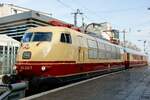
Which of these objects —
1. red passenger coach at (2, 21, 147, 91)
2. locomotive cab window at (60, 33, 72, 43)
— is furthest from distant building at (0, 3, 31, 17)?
locomotive cab window at (60, 33, 72, 43)

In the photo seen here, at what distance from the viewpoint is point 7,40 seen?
2762 cm

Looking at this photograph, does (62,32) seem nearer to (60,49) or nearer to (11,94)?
(60,49)

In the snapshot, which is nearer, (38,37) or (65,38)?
(38,37)

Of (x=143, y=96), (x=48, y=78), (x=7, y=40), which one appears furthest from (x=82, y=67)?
(x=7, y=40)

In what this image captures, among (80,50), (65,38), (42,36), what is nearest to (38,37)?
(42,36)

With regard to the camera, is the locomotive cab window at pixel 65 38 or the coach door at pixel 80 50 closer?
the locomotive cab window at pixel 65 38

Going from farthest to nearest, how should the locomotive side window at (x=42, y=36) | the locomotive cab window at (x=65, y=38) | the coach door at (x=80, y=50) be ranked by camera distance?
the coach door at (x=80, y=50) → the locomotive cab window at (x=65, y=38) → the locomotive side window at (x=42, y=36)

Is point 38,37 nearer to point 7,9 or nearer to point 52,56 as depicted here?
point 52,56

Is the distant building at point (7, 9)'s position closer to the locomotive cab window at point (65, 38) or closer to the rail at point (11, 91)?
the locomotive cab window at point (65, 38)

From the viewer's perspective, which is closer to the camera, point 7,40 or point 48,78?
point 48,78

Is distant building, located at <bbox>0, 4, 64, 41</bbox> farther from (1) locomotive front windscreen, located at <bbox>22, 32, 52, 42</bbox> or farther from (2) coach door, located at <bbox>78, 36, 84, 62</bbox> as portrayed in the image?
(1) locomotive front windscreen, located at <bbox>22, 32, 52, 42</bbox>

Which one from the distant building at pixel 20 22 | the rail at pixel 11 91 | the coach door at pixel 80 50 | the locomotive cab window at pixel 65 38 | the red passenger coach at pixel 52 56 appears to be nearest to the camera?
the rail at pixel 11 91

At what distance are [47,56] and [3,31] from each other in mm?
27513

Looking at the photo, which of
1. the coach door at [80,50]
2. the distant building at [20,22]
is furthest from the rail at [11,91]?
the distant building at [20,22]
